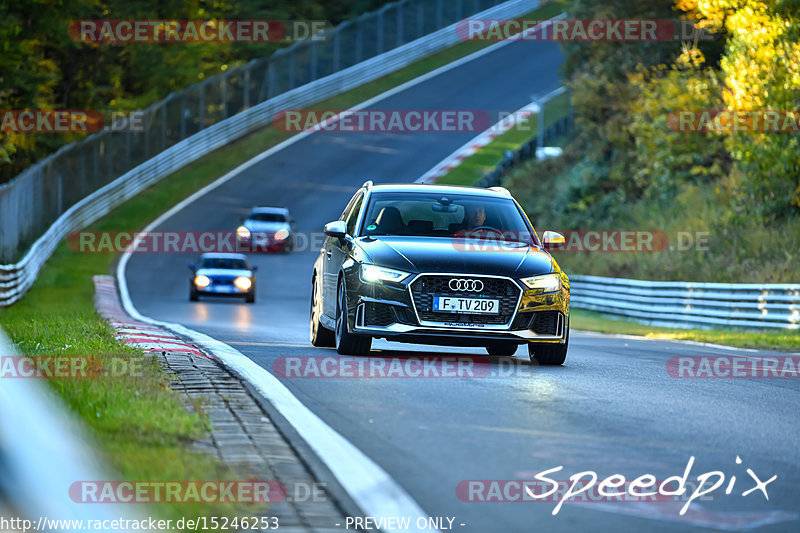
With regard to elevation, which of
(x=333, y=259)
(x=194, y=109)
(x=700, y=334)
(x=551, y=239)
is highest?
(x=194, y=109)

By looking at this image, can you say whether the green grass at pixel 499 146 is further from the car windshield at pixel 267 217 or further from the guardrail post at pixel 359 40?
the guardrail post at pixel 359 40

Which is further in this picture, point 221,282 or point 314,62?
point 314,62

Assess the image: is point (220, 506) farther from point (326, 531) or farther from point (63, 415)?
point (63, 415)

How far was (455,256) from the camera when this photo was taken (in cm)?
1232

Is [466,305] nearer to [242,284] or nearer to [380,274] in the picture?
[380,274]

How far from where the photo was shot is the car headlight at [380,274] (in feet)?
39.7

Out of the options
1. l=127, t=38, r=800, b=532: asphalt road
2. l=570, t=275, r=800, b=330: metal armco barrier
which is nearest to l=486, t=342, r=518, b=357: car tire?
l=127, t=38, r=800, b=532: asphalt road

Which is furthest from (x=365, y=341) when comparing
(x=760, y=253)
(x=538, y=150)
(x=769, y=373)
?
(x=538, y=150)

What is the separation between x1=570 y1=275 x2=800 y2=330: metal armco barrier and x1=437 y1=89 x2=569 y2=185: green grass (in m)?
18.8

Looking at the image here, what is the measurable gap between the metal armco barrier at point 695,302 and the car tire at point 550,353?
12.9m

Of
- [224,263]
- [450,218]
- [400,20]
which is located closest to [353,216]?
[450,218]

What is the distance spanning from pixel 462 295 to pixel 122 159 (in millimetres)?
40567

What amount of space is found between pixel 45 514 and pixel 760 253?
28645 mm

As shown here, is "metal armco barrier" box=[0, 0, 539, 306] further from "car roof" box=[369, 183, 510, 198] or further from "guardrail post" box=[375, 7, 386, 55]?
"car roof" box=[369, 183, 510, 198]
